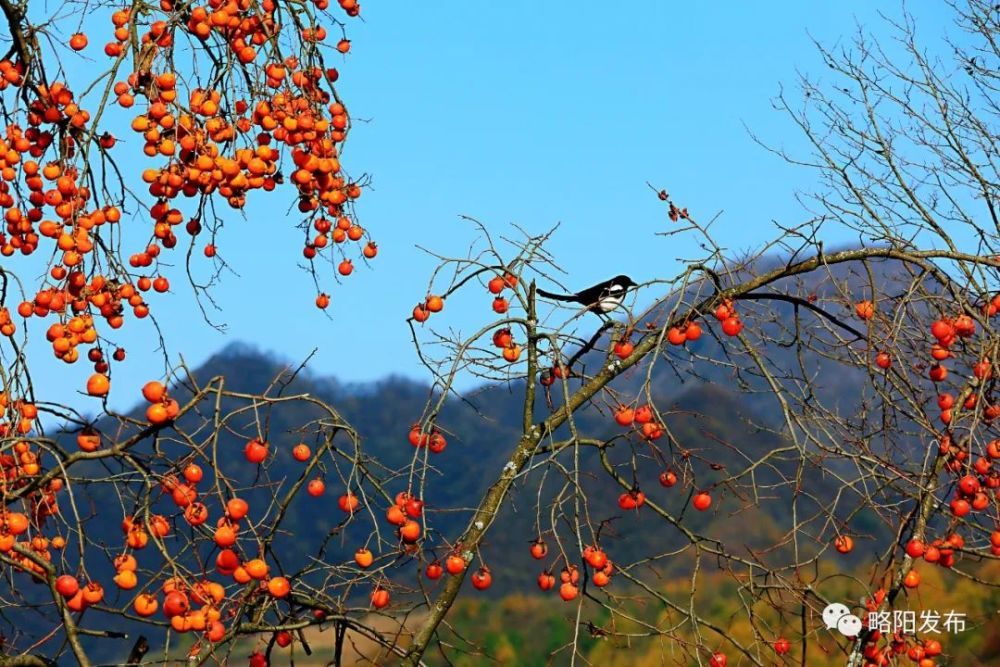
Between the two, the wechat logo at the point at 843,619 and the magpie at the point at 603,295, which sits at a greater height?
the magpie at the point at 603,295

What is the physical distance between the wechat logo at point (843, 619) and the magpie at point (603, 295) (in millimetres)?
1420

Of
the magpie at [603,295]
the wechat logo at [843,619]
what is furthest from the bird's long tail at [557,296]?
the wechat logo at [843,619]

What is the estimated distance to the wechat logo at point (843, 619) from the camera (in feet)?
13.4

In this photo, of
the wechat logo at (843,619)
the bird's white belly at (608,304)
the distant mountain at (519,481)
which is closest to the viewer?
the bird's white belly at (608,304)

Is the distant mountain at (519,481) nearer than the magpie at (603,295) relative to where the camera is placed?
No

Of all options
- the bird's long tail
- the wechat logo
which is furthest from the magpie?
the wechat logo

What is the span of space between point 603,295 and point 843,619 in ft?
5.20

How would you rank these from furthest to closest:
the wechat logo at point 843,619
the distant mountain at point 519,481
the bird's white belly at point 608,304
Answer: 1. the distant mountain at point 519,481
2. the wechat logo at point 843,619
3. the bird's white belly at point 608,304

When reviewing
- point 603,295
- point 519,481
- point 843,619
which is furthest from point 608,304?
point 519,481

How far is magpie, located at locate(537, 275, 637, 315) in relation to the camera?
381 cm

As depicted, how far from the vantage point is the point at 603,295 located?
152 inches

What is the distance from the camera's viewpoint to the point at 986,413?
4.25 m

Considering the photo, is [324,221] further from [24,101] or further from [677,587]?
[677,587]

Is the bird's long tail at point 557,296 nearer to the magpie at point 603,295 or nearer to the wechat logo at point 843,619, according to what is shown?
the magpie at point 603,295
